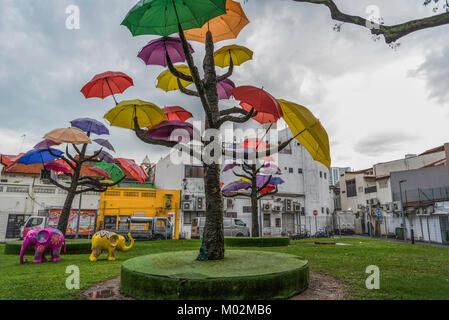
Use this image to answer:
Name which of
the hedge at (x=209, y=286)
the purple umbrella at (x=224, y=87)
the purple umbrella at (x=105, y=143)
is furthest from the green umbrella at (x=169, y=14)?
the purple umbrella at (x=105, y=143)

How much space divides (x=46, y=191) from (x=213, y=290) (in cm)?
2979

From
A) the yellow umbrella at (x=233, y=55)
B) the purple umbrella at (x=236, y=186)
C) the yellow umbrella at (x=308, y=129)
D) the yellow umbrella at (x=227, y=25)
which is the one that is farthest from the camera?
the purple umbrella at (x=236, y=186)

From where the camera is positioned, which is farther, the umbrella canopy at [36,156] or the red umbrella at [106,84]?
the umbrella canopy at [36,156]

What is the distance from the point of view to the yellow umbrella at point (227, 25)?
294 inches

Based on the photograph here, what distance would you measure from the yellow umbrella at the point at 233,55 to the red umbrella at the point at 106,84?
282cm

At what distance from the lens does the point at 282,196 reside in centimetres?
3612

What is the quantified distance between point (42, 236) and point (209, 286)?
807 centimetres

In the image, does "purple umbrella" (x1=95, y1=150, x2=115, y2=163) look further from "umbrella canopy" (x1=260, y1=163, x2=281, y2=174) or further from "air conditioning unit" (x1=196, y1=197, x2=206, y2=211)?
"air conditioning unit" (x1=196, y1=197, x2=206, y2=211)

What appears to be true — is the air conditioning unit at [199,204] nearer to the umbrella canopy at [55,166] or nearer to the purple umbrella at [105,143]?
the umbrella canopy at [55,166]

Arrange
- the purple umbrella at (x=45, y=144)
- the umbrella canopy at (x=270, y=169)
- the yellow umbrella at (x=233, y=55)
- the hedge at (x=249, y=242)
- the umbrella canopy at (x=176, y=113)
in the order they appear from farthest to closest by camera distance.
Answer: the umbrella canopy at (x=270, y=169) < the hedge at (x=249, y=242) < the purple umbrella at (x=45, y=144) < the umbrella canopy at (x=176, y=113) < the yellow umbrella at (x=233, y=55)

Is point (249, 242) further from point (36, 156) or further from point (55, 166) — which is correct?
point (55, 166)

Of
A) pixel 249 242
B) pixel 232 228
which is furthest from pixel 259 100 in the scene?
pixel 232 228

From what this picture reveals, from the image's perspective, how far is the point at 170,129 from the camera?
6.50 metres
